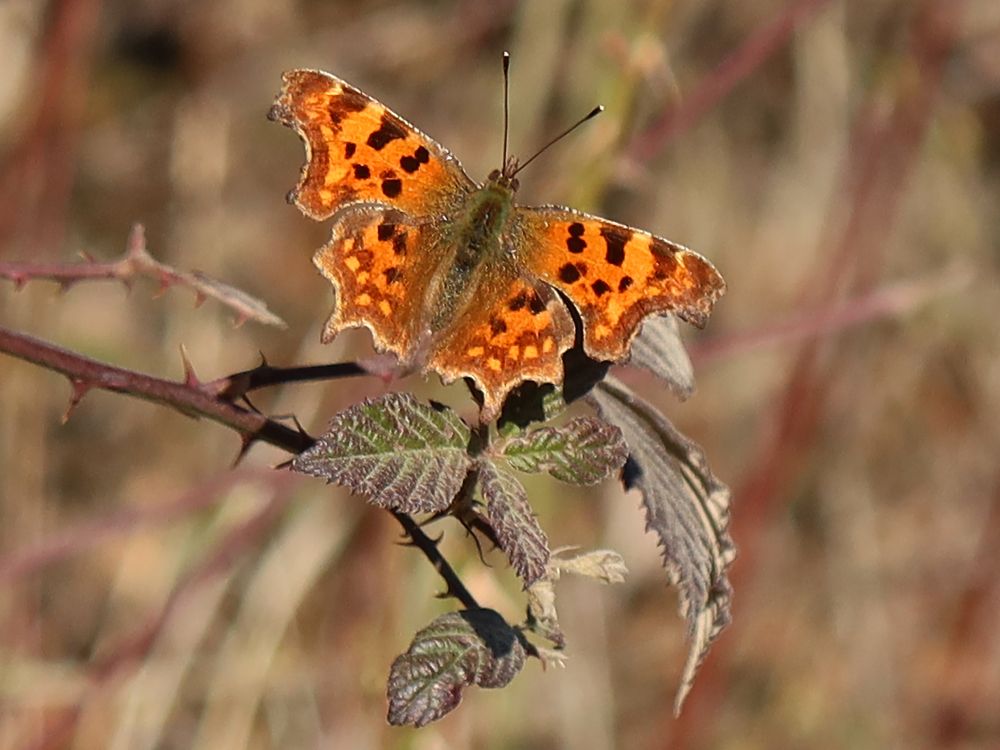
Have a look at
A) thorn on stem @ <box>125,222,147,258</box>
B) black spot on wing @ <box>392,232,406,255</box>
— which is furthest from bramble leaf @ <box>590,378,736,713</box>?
thorn on stem @ <box>125,222,147,258</box>

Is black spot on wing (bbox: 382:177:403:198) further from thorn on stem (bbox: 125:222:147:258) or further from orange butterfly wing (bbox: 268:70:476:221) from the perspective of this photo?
thorn on stem (bbox: 125:222:147:258)

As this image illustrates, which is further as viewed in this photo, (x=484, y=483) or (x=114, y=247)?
(x=114, y=247)

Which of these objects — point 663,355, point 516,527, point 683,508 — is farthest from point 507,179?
point 516,527

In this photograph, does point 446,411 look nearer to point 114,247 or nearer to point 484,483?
point 484,483

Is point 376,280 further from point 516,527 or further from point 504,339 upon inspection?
point 516,527

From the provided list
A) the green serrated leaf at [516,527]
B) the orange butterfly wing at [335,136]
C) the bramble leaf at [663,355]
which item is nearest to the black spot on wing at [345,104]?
the orange butterfly wing at [335,136]

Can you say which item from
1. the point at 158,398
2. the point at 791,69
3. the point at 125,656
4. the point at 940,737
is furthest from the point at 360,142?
the point at 791,69
